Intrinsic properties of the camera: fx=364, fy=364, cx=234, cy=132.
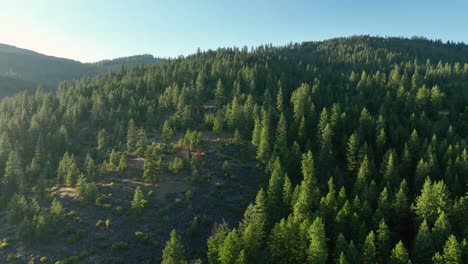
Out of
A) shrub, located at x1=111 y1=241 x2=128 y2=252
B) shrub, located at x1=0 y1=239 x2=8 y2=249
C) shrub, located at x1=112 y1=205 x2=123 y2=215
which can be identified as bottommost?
shrub, located at x1=0 y1=239 x2=8 y2=249

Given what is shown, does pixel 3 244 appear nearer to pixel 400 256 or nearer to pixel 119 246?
pixel 119 246

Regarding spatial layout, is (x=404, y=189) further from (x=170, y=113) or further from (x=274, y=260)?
(x=170, y=113)

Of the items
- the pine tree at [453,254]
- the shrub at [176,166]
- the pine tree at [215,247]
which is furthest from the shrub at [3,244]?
the pine tree at [453,254]

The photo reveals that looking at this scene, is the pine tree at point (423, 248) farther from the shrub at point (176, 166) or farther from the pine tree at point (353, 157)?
the shrub at point (176, 166)

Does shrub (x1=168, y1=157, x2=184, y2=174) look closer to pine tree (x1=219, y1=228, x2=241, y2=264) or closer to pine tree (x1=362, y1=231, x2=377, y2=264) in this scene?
pine tree (x1=219, y1=228, x2=241, y2=264)

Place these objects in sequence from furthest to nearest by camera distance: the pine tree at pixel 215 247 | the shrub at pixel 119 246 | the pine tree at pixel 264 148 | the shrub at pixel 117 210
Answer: the pine tree at pixel 264 148 → the shrub at pixel 117 210 → the shrub at pixel 119 246 → the pine tree at pixel 215 247

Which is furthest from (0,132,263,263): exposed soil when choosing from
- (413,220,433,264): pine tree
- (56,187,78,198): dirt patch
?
(413,220,433,264): pine tree

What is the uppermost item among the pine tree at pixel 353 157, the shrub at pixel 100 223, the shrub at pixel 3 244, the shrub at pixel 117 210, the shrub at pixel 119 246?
the pine tree at pixel 353 157

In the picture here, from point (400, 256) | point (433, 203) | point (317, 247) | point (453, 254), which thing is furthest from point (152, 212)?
point (453, 254)
